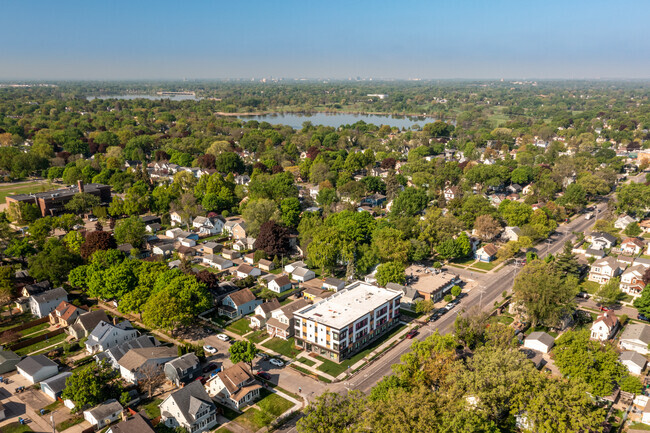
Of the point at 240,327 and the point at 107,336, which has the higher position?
the point at 107,336

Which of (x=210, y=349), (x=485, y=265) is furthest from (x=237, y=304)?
(x=485, y=265)

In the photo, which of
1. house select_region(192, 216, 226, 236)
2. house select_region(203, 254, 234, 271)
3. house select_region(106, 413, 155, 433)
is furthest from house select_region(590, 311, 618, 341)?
A: house select_region(192, 216, 226, 236)

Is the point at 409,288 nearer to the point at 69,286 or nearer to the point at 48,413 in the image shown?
the point at 48,413

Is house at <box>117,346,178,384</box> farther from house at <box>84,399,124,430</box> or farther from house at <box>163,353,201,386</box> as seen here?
house at <box>84,399,124,430</box>

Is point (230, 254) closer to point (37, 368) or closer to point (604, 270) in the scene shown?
point (37, 368)

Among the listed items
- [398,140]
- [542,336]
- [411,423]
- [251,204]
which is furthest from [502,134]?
[411,423]

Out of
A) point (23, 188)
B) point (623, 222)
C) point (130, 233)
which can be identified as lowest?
point (623, 222)

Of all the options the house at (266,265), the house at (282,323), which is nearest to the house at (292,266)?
the house at (266,265)
